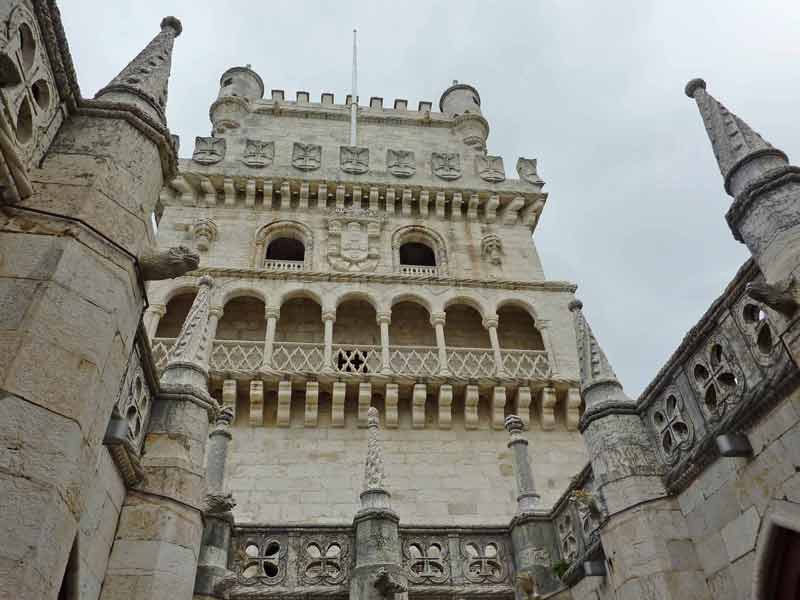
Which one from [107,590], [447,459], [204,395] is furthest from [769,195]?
[447,459]

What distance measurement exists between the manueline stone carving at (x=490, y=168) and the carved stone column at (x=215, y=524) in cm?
1366

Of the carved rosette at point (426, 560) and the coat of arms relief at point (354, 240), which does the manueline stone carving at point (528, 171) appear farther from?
the carved rosette at point (426, 560)

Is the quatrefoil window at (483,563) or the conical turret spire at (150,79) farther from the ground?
the conical turret spire at (150,79)

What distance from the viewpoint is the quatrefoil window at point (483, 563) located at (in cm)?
997

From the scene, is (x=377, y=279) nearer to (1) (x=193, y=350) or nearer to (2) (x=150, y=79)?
(1) (x=193, y=350)

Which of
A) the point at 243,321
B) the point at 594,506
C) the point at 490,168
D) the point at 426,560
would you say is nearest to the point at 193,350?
the point at 594,506

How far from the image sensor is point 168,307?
1745 cm

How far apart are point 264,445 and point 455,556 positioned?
5795 mm

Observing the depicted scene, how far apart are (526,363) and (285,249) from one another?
352 inches

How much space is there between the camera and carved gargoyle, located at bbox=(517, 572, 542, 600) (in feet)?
29.4

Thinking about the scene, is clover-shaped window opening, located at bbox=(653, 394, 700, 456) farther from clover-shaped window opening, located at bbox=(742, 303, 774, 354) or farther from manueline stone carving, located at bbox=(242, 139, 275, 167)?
Answer: manueline stone carving, located at bbox=(242, 139, 275, 167)

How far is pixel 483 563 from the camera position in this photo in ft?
33.2

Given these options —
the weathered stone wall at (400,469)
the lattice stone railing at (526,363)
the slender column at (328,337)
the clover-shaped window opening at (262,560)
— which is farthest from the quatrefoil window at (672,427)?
the slender column at (328,337)

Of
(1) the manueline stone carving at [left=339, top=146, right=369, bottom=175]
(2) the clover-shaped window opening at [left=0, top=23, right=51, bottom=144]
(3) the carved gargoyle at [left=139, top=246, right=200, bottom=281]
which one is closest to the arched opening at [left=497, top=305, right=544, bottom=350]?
(1) the manueline stone carving at [left=339, top=146, right=369, bottom=175]
